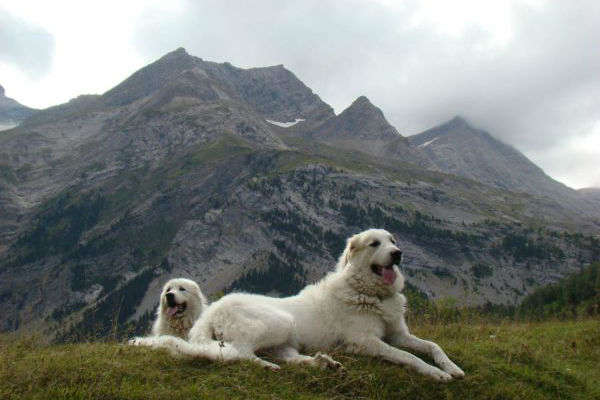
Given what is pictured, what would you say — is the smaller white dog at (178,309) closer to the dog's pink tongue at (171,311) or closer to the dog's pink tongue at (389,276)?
the dog's pink tongue at (171,311)

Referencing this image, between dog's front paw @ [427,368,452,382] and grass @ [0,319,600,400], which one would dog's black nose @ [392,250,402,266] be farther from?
dog's front paw @ [427,368,452,382]

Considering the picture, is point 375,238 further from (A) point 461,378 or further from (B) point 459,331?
(B) point 459,331

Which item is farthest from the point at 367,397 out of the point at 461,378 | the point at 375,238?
the point at 375,238

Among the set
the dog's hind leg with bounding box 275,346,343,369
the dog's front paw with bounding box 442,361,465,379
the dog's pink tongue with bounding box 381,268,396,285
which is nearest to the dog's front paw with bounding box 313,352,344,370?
the dog's hind leg with bounding box 275,346,343,369

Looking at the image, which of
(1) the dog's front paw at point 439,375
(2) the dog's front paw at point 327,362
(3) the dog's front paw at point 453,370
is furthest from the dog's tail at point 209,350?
(3) the dog's front paw at point 453,370

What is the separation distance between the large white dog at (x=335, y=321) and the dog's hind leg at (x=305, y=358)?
2 cm

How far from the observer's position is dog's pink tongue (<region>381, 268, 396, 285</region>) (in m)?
9.55

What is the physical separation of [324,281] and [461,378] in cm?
346

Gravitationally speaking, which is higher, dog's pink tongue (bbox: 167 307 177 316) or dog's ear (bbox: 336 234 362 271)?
dog's ear (bbox: 336 234 362 271)

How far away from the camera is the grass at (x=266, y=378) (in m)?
6.71

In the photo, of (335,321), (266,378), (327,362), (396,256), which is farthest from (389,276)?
(266,378)

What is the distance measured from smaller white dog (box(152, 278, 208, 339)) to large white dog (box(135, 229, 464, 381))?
336cm

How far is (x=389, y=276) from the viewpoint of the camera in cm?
955

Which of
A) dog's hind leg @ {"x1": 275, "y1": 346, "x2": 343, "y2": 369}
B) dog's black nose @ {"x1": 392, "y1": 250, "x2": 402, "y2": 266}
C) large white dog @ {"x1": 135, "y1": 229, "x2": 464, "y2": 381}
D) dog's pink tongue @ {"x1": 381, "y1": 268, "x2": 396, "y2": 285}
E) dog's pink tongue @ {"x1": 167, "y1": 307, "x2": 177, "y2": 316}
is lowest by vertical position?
dog's pink tongue @ {"x1": 167, "y1": 307, "x2": 177, "y2": 316}
